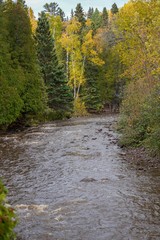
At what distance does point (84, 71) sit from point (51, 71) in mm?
10022

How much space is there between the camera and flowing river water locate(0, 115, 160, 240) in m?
6.34

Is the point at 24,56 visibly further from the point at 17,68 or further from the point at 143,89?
the point at 143,89

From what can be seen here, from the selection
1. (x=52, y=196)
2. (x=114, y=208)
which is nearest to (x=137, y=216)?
(x=114, y=208)

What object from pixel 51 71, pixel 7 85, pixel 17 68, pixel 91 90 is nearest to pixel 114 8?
pixel 91 90

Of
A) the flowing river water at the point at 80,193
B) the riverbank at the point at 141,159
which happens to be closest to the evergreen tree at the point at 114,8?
the flowing river water at the point at 80,193

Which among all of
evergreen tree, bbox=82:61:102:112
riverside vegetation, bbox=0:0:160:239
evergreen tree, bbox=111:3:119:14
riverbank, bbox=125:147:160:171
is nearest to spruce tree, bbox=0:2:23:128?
riverside vegetation, bbox=0:0:160:239

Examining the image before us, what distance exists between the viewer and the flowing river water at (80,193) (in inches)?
250

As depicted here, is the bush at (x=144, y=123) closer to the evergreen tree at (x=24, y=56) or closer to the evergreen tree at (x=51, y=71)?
the evergreen tree at (x=24, y=56)

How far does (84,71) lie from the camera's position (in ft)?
142

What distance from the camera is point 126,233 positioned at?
20.2ft

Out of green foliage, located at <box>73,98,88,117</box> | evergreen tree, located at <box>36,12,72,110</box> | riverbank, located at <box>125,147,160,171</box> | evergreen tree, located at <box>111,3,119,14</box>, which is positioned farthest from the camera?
evergreen tree, located at <box>111,3,119,14</box>

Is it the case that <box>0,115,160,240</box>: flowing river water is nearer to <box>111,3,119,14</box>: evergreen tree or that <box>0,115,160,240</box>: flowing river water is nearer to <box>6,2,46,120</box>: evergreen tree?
<box>6,2,46,120</box>: evergreen tree

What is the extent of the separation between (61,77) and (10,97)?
43.1 feet

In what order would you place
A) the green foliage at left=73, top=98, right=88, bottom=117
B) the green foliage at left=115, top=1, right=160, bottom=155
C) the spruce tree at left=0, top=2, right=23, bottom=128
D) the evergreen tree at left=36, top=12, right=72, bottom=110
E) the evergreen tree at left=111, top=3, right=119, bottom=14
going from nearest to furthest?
the green foliage at left=115, top=1, right=160, bottom=155, the spruce tree at left=0, top=2, right=23, bottom=128, the evergreen tree at left=36, top=12, right=72, bottom=110, the green foliage at left=73, top=98, right=88, bottom=117, the evergreen tree at left=111, top=3, right=119, bottom=14
